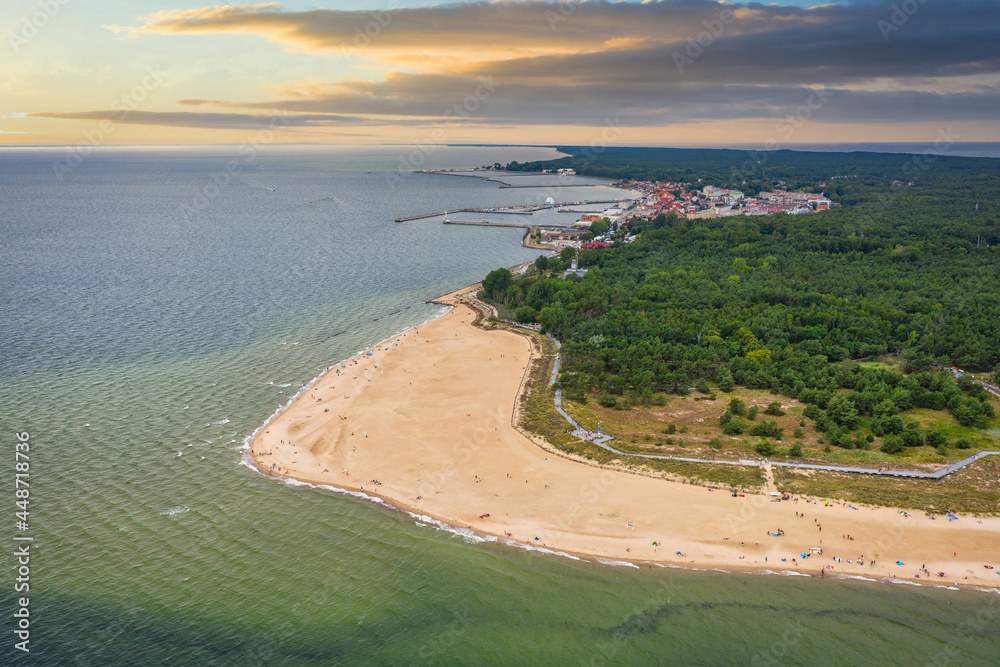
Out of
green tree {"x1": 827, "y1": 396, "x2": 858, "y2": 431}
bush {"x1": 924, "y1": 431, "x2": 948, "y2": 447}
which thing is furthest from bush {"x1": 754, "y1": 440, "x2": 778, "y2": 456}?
bush {"x1": 924, "y1": 431, "x2": 948, "y2": 447}

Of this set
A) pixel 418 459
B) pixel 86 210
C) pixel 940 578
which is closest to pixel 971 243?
pixel 940 578

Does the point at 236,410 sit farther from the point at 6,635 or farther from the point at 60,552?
the point at 6,635

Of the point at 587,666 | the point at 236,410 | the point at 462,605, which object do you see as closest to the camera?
the point at 587,666

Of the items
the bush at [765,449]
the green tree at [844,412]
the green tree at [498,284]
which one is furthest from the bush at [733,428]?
the green tree at [498,284]

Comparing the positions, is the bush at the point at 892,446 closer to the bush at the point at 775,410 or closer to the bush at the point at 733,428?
the bush at the point at 775,410

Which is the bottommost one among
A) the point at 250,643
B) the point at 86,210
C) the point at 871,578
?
A: the point at 250,643

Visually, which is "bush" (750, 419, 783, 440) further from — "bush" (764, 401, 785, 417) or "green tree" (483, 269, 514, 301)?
"green tree" (483, 269, 514, 301)
